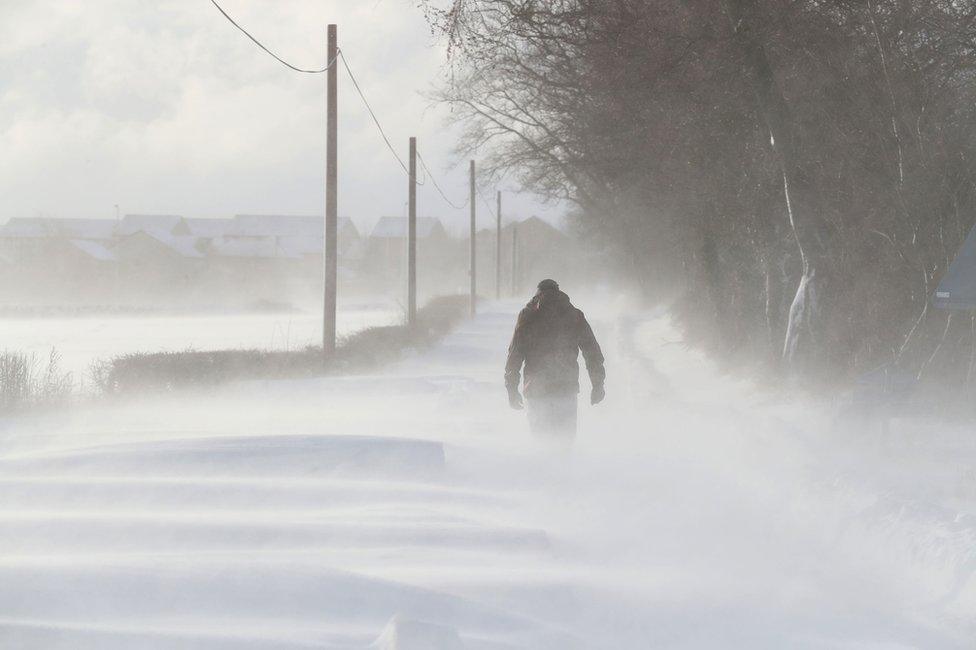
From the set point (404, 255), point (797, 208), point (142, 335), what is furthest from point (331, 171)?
point (404, 255)

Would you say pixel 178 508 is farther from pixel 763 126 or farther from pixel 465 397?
pixel 763 126

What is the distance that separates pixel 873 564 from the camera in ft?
22.9

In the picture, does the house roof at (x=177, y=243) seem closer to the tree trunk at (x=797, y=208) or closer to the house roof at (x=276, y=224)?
the house roof at (x=276, y=224)

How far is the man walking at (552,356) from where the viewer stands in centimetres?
958

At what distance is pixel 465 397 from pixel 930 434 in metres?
6.80

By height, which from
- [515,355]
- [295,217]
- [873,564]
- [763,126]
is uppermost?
[295,217]

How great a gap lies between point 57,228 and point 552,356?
338 feet

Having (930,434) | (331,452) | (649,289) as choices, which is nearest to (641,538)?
(331,452)

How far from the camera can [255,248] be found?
102000 mm

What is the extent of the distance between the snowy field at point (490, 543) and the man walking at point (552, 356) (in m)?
0.33

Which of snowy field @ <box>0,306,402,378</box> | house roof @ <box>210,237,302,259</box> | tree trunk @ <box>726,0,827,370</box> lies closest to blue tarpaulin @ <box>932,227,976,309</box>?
tree trunk @ <box>726,0,827,370</box>

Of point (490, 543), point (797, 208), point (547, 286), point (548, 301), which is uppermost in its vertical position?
point (797, 208)

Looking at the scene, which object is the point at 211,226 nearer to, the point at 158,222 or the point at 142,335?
the point at 158,222

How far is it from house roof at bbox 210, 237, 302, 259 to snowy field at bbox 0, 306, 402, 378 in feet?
141
